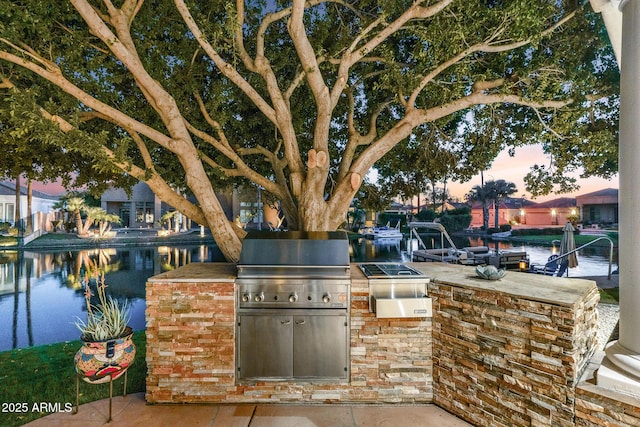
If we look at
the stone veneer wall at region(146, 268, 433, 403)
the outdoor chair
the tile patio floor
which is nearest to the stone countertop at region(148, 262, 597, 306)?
the stone veneer wall at region(146, 268, 433, 403)

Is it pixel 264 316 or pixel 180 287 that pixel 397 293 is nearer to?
pixel 264 316

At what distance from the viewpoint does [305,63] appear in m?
3.85

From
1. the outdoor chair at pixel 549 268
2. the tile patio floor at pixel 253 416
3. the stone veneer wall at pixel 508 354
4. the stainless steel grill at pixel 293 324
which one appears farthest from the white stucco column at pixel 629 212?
the outdoor chair at pixel 549 268

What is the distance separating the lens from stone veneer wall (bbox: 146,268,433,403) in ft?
9.67

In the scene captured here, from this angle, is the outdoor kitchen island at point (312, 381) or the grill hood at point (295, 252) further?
the grill hood at point (295, 252)

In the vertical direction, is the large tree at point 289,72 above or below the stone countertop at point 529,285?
above

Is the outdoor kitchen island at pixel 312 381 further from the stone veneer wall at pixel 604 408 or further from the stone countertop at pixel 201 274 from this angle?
the stone veneer wall at pixel 604 408

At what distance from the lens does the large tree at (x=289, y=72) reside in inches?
146

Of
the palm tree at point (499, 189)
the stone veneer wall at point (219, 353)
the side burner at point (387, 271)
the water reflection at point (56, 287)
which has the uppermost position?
the palm tree at point (499, 189)

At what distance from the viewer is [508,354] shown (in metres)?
2.41

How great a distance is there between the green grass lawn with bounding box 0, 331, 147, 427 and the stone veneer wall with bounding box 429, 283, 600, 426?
319 cm

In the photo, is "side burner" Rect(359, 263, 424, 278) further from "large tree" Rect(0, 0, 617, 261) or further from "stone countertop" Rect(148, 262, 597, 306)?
"large tree" Rect(0, 0, 617, 261)

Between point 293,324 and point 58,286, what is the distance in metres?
9.59

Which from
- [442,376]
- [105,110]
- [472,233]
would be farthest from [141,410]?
[472,233]
